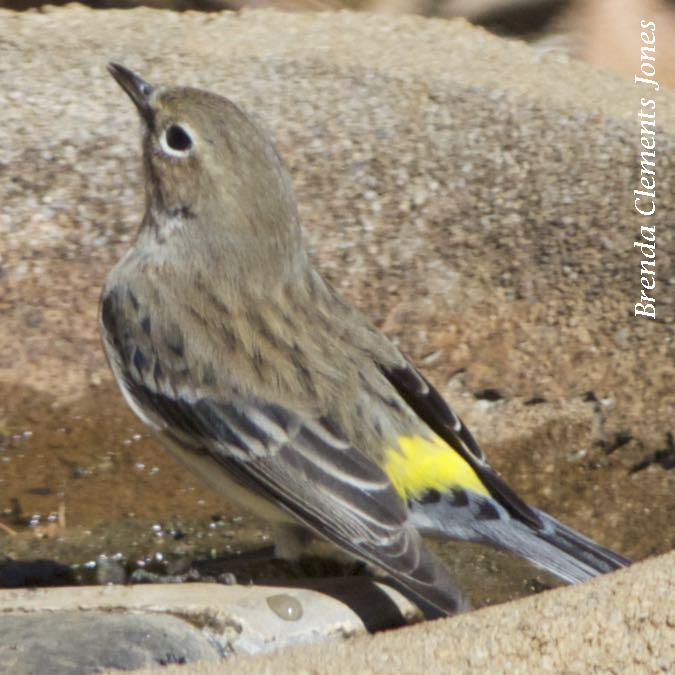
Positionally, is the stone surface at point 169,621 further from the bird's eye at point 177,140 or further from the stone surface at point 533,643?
the bird's eye at point 177,140

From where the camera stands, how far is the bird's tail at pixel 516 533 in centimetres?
382

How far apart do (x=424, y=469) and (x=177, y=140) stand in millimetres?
1175

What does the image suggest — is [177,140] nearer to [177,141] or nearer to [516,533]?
[177,141]

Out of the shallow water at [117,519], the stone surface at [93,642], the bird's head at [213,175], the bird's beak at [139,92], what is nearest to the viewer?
the stone surface at [93,642]

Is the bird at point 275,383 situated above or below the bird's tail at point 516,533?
above

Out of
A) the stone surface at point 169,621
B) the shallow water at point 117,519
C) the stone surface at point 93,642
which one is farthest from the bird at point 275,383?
the stone surface at point 93,642

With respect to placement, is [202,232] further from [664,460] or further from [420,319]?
[664,460]

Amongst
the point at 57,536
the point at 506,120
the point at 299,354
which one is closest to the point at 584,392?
the point at 506,120

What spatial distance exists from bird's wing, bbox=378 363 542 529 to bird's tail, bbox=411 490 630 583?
1.5 inches

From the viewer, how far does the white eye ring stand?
4.31 metres

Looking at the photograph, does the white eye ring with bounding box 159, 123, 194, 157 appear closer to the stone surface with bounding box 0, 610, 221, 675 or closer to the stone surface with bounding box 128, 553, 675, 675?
the stone surface with bounding box 0, 610, 221, 675

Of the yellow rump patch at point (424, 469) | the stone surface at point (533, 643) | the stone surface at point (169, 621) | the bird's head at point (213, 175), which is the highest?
the bird's head at point (213, 175)

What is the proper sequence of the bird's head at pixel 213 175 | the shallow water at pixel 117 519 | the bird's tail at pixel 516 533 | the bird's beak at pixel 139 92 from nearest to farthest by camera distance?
the bird's tail at pixel 516 533 → the bird's head at pixel 213 175 → the bird's beak at pixel 139 92 → the shallow water at pixel 117 519

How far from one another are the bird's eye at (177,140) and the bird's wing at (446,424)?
32.8 inches
